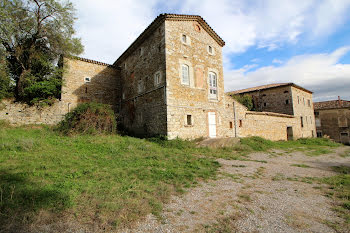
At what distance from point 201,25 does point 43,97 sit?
1400 cm

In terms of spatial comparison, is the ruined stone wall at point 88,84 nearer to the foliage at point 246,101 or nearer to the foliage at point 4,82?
the foliage at point 4,82


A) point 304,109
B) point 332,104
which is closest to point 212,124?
point 304,109

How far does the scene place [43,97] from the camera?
13789mm

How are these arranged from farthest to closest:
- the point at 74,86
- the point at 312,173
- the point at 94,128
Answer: the point at 74,86 → the point at 94,128 → the point at 312,173

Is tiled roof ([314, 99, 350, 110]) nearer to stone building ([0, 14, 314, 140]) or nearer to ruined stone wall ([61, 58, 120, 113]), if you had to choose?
stone building ([0, 14, 314, 140])

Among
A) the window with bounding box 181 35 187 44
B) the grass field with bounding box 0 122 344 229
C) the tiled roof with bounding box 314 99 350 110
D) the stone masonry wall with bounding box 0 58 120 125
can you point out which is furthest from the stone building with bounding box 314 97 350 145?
the stone masonry wall with bounding box 0 58 120 125

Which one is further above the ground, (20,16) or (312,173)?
(20,16)

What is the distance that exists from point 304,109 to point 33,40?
104ft

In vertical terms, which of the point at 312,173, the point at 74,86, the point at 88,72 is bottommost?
the point at 312,173

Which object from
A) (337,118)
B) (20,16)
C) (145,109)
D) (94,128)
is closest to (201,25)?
(145,109)

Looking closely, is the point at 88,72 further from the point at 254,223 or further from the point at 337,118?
the point at 337,118

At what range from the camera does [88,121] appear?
442 inches

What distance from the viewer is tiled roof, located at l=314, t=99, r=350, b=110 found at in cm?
2650

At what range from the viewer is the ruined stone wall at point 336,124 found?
25969mm
